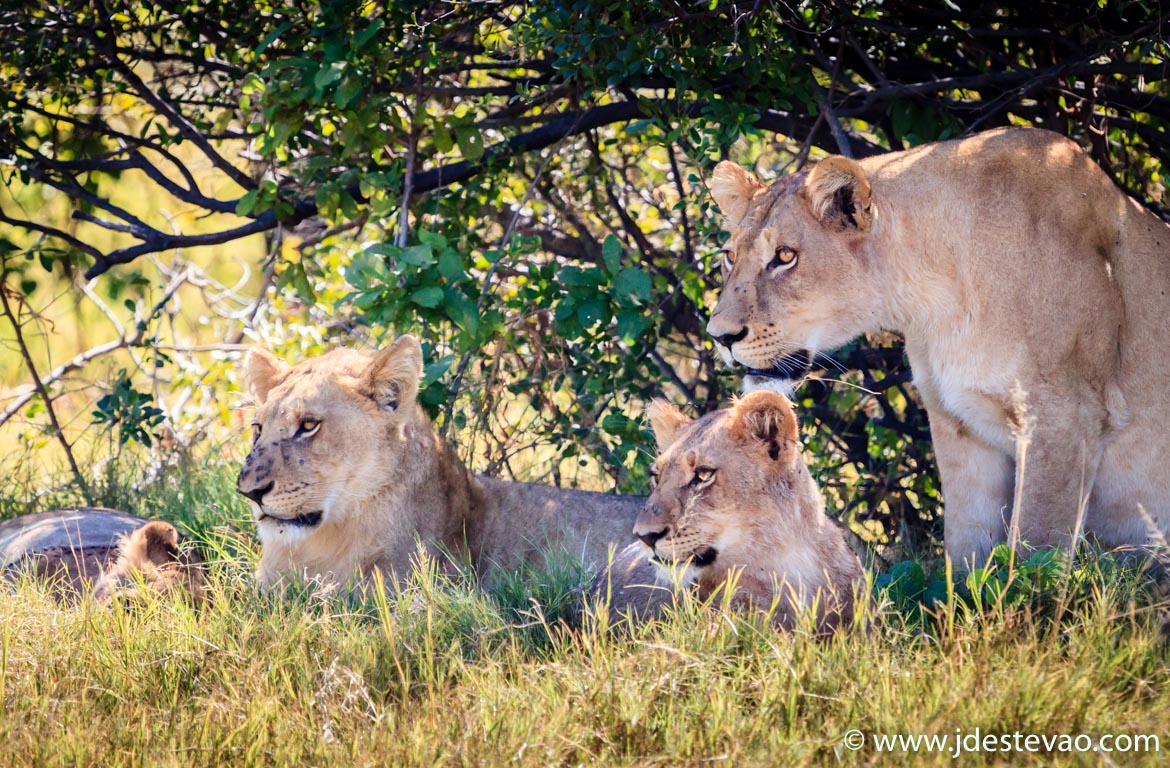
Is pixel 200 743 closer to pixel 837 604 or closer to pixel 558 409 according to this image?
pixel 837 604

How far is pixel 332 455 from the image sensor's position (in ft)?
14.2

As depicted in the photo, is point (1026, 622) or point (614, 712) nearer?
point (614, 712)

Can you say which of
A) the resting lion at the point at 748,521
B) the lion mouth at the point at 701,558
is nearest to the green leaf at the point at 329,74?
the resting lion at the point at 748,521

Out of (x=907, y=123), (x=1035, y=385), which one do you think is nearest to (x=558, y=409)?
(x=907, y=123)

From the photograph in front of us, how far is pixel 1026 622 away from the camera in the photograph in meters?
3.54

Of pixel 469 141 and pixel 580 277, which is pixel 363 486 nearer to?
pixel 580 277

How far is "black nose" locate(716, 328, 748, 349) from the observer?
4.15 m

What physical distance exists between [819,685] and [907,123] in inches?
117

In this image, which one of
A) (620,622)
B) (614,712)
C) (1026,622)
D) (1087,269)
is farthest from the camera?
(1087,269)

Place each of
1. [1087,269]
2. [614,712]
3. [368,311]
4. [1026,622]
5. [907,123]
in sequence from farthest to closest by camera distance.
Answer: [907,123] → [368,311] → [1087,269] → [1026,622] → [614,712]

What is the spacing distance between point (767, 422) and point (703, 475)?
0.74 feet

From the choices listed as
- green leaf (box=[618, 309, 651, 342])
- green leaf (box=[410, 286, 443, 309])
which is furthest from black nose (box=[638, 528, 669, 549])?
green leaf (box=[410, 286, 443, 309])

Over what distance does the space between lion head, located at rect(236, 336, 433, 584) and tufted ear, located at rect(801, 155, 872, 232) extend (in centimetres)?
137

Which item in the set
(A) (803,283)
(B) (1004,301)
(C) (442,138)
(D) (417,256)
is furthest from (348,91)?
(B) (1004,301)
